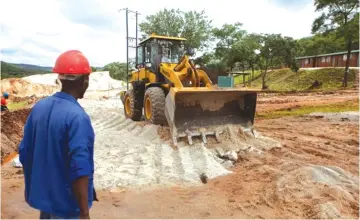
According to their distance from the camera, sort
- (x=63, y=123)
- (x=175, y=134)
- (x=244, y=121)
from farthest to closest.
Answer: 1. (x=244, y=121)
2. (x=175, y=134)
3. (x=63, y=123)

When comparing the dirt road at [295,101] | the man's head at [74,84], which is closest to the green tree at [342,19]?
the dirt road at [295,101]

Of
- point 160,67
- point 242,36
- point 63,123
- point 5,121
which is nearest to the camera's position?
point 63,123

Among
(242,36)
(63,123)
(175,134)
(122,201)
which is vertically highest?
(242,36)

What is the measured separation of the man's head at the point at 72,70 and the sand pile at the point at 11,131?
626 cm

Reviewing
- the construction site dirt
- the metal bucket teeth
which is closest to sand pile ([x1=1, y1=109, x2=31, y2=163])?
the construction site dirt

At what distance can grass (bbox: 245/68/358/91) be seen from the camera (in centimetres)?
2820

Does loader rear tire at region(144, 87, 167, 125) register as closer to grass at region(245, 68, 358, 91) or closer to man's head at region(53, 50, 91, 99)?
man's head at region(53, 50, 91, 99)

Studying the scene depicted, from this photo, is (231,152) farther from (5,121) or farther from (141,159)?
(5,121)

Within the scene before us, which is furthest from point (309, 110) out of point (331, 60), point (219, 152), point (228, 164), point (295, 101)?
point (331, 60)

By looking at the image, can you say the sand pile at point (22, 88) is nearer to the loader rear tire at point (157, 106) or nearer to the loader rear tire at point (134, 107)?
the loader rear tire at point (134, 107)

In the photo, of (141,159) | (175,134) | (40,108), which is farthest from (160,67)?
(40,108)

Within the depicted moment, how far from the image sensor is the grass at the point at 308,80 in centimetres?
2820

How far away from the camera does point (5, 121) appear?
1032 cm

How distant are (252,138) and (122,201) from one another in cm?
390
